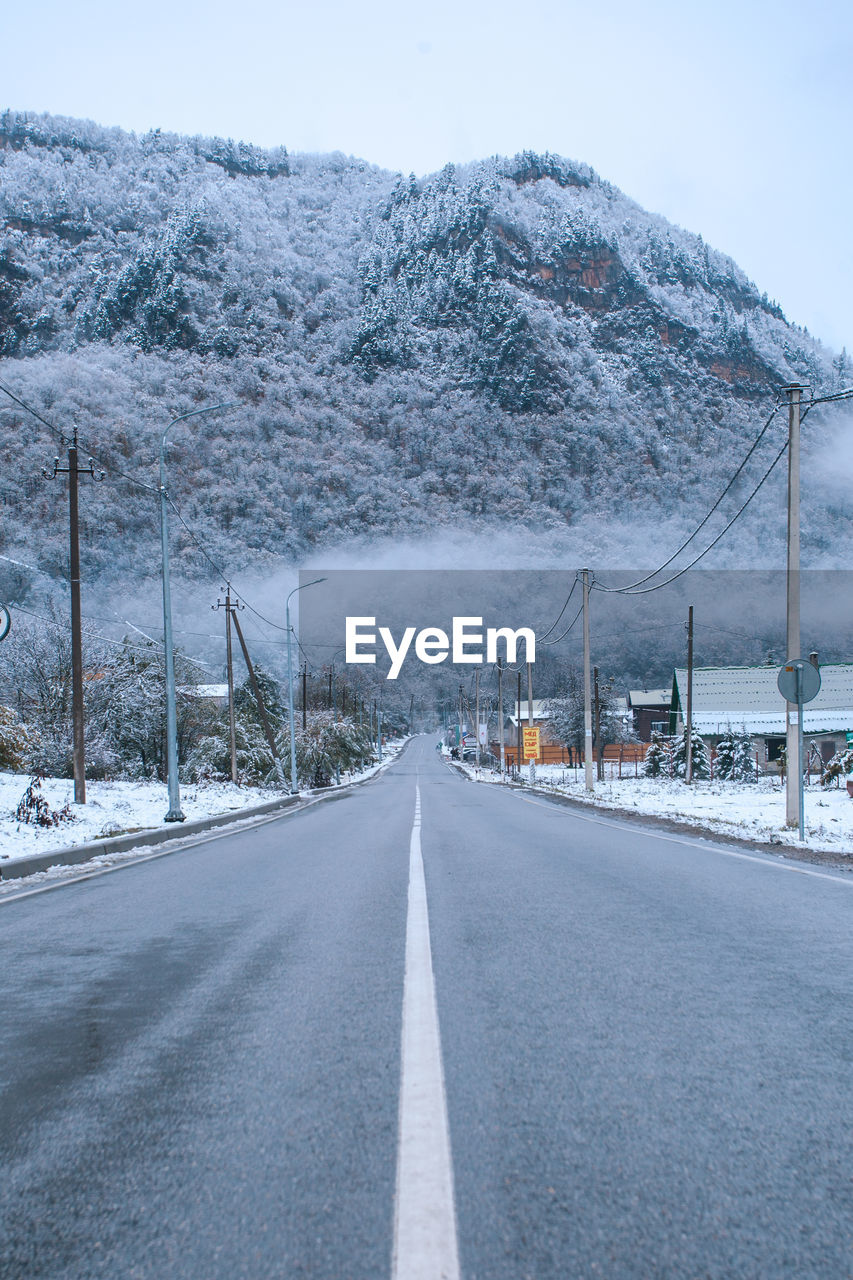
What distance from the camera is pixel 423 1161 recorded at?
294 centimetres

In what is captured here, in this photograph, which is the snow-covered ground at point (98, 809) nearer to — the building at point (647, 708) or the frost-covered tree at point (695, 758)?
the frost-covered tree at point (695, 758)

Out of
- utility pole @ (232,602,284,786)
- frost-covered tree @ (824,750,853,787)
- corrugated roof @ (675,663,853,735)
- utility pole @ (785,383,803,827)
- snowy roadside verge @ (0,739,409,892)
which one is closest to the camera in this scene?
snowy roadside verge @ (0,739,409,892)

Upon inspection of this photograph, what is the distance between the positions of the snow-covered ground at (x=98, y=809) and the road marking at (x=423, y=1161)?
33.2ft

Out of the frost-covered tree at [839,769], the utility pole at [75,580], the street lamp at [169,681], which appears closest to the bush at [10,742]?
the utility pole at [75,580]

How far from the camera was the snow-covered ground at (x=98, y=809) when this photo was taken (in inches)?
618

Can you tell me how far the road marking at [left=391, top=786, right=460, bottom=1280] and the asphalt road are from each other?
0.14 feet

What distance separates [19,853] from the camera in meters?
13.8

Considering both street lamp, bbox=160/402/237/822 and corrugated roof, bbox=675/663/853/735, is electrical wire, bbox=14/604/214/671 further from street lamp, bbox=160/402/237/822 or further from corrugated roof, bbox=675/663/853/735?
corrugated roof, bbox=675/663/853/735

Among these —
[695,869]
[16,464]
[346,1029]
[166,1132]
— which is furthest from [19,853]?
[16,464]

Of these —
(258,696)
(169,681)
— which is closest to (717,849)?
(169,681)

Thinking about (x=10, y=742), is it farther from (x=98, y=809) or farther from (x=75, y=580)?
(x=98, y=809)

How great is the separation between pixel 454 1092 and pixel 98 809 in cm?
2039

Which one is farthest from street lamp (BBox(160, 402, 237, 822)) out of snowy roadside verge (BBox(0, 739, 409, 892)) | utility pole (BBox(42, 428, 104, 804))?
→ utility pole (BBox(42, 428, 104, 804))

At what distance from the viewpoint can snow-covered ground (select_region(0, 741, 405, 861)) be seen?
618 inches
